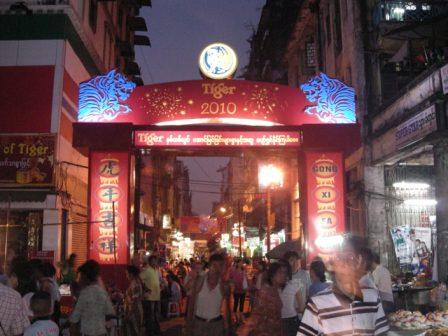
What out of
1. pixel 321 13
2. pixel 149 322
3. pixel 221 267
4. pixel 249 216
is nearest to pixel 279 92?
pixel 149 322

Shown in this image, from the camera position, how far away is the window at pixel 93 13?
73.2 ft

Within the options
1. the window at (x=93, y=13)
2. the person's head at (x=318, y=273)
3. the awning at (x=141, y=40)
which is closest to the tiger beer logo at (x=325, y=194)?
the person's head at (x=318, y=273)

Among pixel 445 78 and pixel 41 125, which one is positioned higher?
pixel 41 125

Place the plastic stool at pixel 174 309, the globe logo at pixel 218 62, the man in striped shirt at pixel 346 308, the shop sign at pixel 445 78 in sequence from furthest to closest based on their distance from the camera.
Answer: the plastic stool at pixel 174 309, the globe logo at pixel 218 62, the shop sign at pixel 445 78, the man in striped shirt at pixel 346 308

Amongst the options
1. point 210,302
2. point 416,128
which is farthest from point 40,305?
point 416,128

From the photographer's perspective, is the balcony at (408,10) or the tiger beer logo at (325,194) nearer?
the tiger beer logo at (325,194)

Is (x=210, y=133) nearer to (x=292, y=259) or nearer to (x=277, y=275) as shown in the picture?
(x=292, y=259)

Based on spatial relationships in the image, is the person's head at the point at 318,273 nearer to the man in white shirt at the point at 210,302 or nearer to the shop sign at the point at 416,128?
the man in white shirt at the point at 210,302

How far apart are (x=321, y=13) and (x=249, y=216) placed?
23.3 m

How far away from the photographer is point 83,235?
20594 mm

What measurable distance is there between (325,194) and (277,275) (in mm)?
7544

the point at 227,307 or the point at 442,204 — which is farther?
the point at 442,204

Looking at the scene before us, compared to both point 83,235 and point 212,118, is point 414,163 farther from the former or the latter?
point 83,235

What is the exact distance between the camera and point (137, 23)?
35719 millimetres
